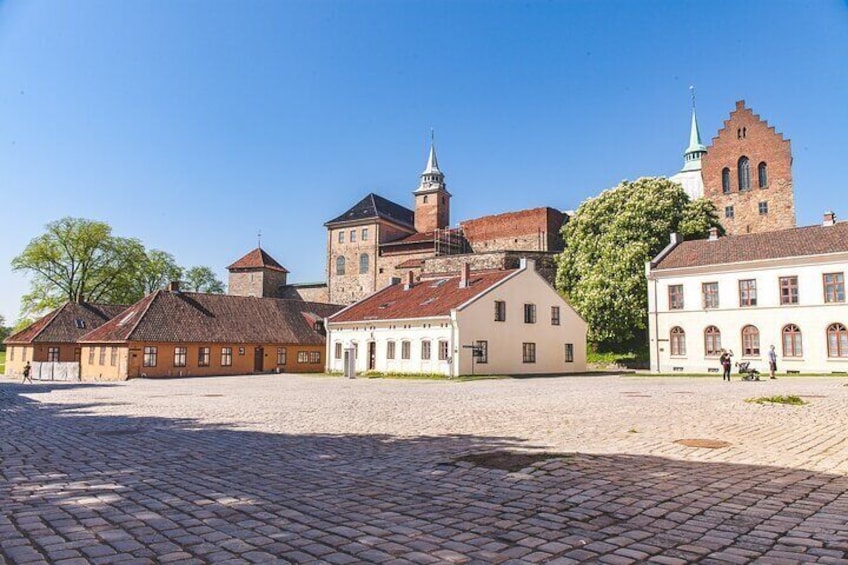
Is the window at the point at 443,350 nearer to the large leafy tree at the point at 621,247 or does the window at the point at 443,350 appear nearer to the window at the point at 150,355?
the large leafy tree at the point at 621,247

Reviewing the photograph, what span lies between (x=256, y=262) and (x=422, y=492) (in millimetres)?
70982

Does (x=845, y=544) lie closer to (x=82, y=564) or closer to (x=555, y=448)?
(x=555, y=448)

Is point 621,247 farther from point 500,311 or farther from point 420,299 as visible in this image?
point 420,299

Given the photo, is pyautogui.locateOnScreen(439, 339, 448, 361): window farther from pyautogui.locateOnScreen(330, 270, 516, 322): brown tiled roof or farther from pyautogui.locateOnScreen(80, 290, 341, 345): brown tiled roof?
pyautogui.locateOnScreen(80, 290, 341, 345): brown tiled roof

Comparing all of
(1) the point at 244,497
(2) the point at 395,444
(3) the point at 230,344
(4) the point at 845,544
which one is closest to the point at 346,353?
(3) the point at 230,344

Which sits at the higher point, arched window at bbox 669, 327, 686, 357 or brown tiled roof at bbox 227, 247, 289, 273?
brown tiled roof at bbox 227, 247, 289, 273

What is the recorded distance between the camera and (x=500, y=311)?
117 feet

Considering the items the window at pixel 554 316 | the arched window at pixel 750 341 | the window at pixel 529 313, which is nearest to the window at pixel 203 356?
the window at pixel 529 313

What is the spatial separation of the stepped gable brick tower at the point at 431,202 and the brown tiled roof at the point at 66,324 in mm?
40612

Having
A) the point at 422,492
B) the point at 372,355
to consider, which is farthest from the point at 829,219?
the point at 422,492

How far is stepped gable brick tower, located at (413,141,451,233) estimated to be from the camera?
79688 millimetres

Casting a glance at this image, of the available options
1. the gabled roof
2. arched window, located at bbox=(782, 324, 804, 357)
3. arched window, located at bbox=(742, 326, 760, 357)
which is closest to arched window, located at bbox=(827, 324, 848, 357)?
arched window, located at bbox=(782, 324, 804, 357)

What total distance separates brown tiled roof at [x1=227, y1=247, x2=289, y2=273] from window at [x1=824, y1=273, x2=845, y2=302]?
5791 centimetres

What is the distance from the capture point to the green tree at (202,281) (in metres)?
91.3
